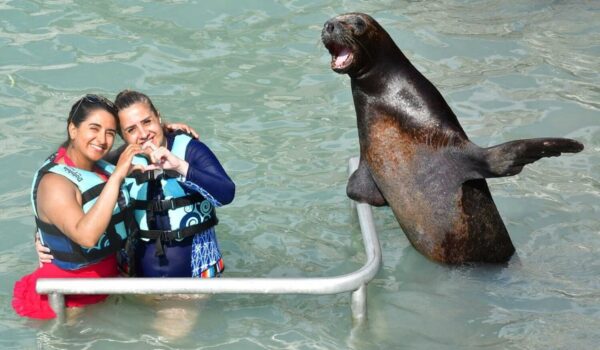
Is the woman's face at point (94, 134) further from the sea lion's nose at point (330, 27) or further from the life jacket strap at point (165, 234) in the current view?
the sea lion's nose at point (330, 27)

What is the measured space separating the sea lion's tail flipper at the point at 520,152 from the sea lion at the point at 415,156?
4.2 inches

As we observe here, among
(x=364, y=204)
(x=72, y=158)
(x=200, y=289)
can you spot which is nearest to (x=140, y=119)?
(x=72, y=158)

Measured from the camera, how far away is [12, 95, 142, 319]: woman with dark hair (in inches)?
197

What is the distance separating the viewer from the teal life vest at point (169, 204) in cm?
526

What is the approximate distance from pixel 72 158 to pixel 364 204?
1.63 metres

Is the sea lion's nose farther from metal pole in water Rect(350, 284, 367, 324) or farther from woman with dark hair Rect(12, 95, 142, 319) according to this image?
metal pole in water Rect(350, 284, 367, 324)

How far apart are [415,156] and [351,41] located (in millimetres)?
722

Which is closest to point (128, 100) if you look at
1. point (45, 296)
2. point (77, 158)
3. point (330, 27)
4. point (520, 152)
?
Answer: point (77, 158)

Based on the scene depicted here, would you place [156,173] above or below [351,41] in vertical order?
below

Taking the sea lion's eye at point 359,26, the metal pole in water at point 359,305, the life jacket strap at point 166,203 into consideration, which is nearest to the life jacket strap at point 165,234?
the life jacket strap at point 166,203

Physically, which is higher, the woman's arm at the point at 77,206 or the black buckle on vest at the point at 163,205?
the woman's arm at the point at 77,206

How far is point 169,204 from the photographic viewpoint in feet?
17.3

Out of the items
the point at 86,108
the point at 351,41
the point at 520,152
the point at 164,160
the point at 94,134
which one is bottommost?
the point at 520,152

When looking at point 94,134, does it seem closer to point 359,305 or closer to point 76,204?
point 76,204
